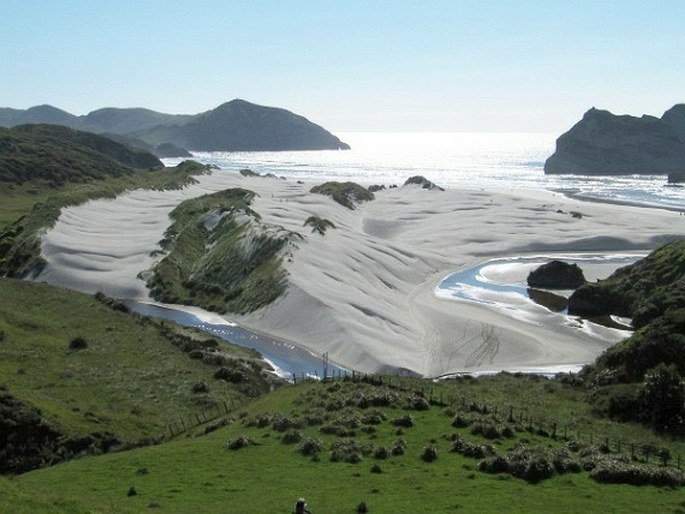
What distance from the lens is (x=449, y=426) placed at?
34531 millimetres

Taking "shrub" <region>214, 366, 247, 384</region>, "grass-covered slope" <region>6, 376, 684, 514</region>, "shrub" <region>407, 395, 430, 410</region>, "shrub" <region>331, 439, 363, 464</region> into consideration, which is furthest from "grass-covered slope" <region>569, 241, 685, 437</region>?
"shrub" <region>214, 366, 247, 384</region>

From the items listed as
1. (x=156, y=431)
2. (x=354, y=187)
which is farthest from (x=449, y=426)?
(x=354, y=187)

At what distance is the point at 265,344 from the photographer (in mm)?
72125

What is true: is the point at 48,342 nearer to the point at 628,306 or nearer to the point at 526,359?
the point at 526,359

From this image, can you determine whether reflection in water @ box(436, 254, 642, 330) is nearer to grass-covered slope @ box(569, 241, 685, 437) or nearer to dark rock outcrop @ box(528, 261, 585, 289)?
dark rock outcrop @ box(528, 261, 585, 289)

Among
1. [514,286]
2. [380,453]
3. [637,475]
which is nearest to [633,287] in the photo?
[514,286]

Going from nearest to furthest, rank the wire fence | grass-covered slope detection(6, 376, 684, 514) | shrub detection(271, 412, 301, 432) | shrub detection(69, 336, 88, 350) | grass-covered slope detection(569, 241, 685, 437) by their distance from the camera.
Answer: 1. grass-covered slope detection(6, 376, 684, 514)
2. the wire fence
3. shrub detection(271, 412, 301, 432)
4. grass-covered slope detection(569, 241, 685, 437)
5. shrub detection(69, 336, 88, 350)

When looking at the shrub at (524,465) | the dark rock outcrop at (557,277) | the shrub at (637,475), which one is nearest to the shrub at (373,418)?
the shrub at (524,465)

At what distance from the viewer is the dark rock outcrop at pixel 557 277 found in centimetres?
9626

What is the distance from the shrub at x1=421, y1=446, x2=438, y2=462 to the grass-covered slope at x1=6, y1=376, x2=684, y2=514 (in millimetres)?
60

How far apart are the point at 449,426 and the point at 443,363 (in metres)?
30.7

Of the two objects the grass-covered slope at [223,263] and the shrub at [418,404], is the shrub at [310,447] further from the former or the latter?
the grass-covered slope at [223,263]

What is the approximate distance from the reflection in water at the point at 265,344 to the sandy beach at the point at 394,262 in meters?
1.47

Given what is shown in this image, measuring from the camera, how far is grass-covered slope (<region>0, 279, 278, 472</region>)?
37938 mm
